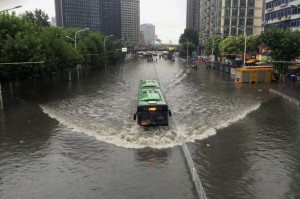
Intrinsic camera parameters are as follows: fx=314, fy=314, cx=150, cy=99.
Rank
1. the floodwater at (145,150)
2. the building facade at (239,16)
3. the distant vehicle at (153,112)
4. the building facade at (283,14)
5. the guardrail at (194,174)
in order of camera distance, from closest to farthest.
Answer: the guardrail at (194,174) → the floodwater at (145,150) → the distant vehicle at (153,112) → the building facade at (283,14) → the building facade at (239,16)

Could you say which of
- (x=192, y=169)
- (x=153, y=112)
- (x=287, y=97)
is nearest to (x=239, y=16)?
(x=287, y=97)

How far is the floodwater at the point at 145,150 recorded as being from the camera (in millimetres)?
17547

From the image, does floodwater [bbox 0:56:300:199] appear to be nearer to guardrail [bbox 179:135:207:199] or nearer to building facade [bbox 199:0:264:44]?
guardrail [bbox 179:135:207:199]

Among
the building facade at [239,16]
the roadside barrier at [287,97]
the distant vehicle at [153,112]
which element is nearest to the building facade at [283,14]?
the roadside barrier at [287,97]

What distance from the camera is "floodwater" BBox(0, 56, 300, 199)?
17547mm

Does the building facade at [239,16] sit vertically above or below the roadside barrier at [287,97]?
above

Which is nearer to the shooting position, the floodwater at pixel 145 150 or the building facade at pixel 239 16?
the floodwater at pixel 145 150

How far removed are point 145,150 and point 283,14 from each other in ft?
218

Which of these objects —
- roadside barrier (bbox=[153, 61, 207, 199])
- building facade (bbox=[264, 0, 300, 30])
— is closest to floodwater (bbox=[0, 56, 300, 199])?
roadside barrier (bbox=[153, 61, 207, 199])

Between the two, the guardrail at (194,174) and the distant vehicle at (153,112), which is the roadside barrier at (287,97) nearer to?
the distant vehicle at (153,112)

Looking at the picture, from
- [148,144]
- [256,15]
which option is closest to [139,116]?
[148,144]

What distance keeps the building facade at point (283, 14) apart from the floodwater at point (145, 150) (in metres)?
36.1

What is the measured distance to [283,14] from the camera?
76.2 m

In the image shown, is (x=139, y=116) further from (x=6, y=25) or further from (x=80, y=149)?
(x=6, y=25)
